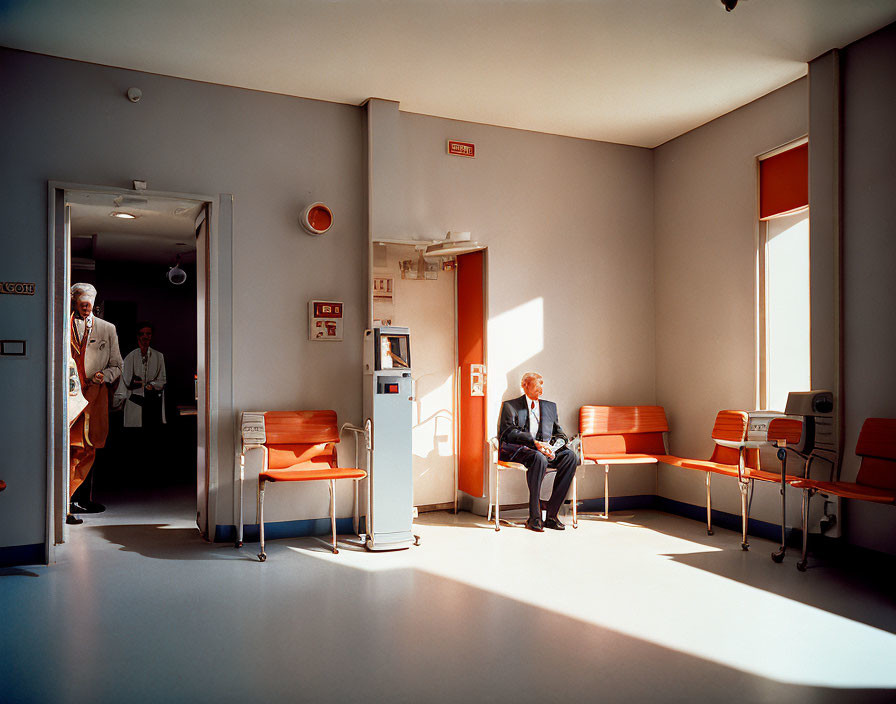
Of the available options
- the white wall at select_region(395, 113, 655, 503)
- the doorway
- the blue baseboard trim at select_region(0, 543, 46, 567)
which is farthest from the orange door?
the blue baseboard trim at select_region(0, 543, 46, 567)

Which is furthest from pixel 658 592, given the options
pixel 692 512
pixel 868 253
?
pixel 868 253

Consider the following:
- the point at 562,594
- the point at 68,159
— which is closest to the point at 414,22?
the point at 68,159

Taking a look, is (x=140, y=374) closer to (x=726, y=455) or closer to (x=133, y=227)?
(x=133, y=227)

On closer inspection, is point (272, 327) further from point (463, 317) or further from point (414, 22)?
point (414, 22)

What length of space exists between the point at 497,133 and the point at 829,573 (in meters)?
4.42

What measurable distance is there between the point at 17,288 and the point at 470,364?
3.57m

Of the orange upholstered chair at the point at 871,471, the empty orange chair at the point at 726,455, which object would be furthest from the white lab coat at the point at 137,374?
the orange upholstered chair at the point at 871,471

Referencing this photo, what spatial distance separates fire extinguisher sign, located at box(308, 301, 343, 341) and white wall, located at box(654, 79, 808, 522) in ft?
10.7

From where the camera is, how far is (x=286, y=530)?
5.72 meters

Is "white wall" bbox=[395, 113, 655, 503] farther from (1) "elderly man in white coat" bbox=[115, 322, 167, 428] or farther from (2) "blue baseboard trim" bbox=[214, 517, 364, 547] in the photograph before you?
(1) "elderly man in white coat" bbox=[115, 322, 167, 428]

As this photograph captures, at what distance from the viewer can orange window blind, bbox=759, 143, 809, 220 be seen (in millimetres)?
5566

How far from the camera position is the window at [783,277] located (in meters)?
5.63

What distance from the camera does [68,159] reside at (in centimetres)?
510

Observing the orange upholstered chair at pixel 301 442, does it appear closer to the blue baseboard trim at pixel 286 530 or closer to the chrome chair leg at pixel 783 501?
the blue baseboard trim at pixel 286 530
